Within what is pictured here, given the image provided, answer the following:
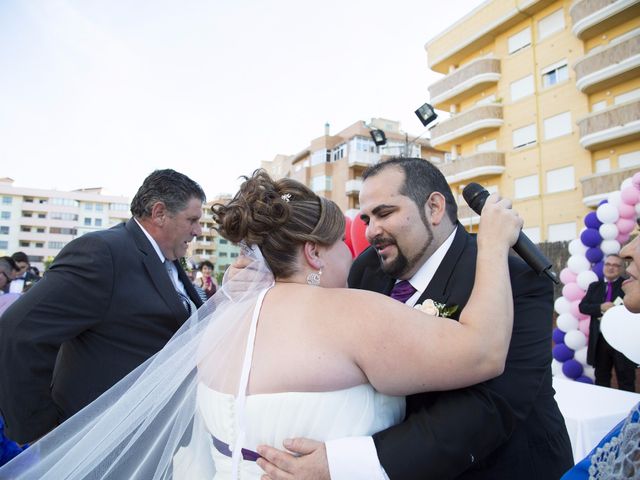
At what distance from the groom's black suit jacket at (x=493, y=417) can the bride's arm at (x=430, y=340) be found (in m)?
0.16

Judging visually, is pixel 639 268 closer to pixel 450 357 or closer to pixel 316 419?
pixel 450 357

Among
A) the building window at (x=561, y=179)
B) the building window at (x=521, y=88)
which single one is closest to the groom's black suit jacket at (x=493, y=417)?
the building window at (x=561, y=179)

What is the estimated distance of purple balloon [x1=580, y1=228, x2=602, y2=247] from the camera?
7410 mm

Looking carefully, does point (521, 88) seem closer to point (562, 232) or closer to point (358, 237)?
point (562, 232)

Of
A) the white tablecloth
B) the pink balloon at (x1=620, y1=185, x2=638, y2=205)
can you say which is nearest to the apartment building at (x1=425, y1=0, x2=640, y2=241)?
the pink balloon at (x1=620, y1=185, x2=638, y2=205)

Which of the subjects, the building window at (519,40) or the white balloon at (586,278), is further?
the building window at (519,40)

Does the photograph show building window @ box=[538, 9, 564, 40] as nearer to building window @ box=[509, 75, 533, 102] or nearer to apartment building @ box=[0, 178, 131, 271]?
building window @ box=[509, 75, 533, 102]

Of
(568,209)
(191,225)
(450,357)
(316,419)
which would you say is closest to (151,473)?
(316,419)

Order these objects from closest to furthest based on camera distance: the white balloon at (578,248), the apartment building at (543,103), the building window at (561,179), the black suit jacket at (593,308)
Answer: the black suit jacket at (593,308) < the white balloon at (578,248) < the apartment building at (543,103) < the building window at (561,179)

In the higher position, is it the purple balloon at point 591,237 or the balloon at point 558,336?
the purple balloon at point 591,237

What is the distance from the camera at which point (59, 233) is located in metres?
73.2

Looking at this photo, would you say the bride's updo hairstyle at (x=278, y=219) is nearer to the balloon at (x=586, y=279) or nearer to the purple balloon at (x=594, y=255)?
the balloon at (x=586, y=279)

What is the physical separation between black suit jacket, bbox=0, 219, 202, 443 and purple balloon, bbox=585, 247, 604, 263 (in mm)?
7402

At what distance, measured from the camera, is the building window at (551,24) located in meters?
20.8
